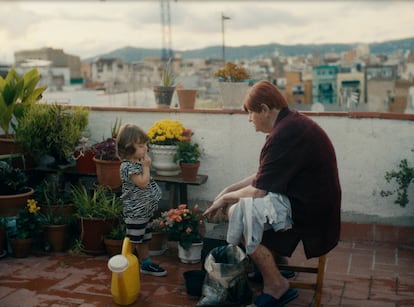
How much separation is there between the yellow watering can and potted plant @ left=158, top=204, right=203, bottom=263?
0.68m

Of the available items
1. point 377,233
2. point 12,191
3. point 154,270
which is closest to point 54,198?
point 12,191

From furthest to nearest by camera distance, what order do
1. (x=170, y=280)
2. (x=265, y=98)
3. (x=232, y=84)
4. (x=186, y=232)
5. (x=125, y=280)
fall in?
(x=232, y=84) < (x=186, y=232) < (x=170, y=280) < (x=125, y=280) < (x=265, y=98)

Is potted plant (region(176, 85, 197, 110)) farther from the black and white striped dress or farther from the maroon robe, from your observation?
the maroon robe

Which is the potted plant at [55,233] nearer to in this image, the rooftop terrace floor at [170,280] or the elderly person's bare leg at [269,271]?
the rooftop terrace floor at [170,280]

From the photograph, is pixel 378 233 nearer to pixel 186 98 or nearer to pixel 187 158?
pixel 187 158

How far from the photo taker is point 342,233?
14.4 feet

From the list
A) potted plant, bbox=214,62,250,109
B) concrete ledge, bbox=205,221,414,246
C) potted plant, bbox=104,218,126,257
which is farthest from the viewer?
potted plant, bbox=214,62,250,109

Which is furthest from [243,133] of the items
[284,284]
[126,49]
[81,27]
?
[126,49]

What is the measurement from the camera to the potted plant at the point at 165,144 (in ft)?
14.3

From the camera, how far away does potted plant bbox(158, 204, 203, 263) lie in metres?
3.81

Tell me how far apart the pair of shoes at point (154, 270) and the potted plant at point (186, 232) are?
281 mm

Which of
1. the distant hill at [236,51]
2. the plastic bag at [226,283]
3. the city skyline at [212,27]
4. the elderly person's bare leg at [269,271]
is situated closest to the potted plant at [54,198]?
the plastic bag at [226,283]

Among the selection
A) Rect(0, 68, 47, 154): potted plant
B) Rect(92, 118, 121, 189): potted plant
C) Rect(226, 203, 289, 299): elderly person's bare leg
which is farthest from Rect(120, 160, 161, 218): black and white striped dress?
Rect(0, 68, 47, 154): potted plant

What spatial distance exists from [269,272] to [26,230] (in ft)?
6.79
